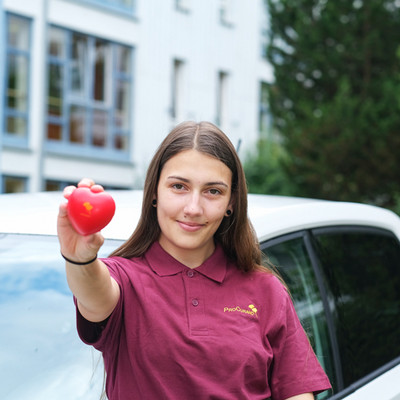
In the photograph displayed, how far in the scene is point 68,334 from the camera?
1984mm

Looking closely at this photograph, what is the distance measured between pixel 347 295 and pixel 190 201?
129 cm

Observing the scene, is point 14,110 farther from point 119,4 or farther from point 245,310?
point 245,310

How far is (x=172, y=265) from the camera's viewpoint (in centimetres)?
181

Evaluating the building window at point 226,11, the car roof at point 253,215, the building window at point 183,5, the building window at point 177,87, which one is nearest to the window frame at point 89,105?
the building window at point 177,87

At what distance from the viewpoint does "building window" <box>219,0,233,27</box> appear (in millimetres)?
21438

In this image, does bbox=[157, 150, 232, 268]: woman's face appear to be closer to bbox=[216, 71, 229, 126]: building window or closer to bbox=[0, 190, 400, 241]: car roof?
bbox=[0, 190, 400, 241]: car roof

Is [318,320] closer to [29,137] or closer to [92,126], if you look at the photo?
[29,137]

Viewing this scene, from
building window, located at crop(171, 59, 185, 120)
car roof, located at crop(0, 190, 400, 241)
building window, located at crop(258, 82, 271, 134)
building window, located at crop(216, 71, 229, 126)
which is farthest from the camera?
building window, located at crop(258, 82, 271, 134)

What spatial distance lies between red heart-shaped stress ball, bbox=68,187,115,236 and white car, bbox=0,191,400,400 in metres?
0.58

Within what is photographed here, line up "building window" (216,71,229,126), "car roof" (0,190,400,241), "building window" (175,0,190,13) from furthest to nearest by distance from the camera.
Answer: "building window" (216,71,229,126), "building window" (175,0,190,13), "car roof" (0,190,400,241)

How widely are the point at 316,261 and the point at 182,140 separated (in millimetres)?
996

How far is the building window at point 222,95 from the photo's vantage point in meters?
21.7

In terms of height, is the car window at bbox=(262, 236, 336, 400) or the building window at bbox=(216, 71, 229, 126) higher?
the building window at bbox=(216, 71, 229, 126)

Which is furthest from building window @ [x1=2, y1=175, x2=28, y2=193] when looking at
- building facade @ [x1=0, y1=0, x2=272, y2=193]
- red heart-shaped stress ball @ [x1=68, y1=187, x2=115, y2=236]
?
red heart-shaped stress ball @ [x1=68, y1=187, x2=115, y2=236]
